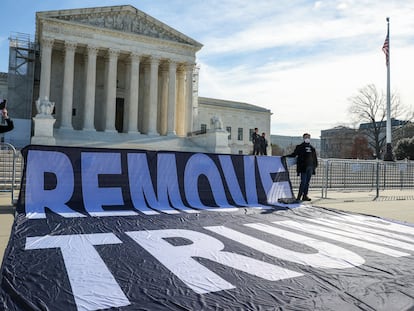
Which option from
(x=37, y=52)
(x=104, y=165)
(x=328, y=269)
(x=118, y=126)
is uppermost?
(x=37, y=52)

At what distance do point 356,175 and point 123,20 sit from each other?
27.0 metres

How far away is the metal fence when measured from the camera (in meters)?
14.3

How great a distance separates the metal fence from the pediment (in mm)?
24224

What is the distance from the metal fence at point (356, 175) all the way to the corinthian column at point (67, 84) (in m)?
22.9

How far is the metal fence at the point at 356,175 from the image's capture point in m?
14.3

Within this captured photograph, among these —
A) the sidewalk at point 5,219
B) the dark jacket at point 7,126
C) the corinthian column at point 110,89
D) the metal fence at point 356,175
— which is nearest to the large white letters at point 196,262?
the sidewalk at point 5,219

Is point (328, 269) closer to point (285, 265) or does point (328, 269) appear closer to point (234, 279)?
point (285, 265)

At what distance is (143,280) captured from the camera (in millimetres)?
3289

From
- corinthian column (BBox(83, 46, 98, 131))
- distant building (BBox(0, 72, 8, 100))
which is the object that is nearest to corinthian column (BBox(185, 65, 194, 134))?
corinthian column (BBox(83, 46, 98, 131))

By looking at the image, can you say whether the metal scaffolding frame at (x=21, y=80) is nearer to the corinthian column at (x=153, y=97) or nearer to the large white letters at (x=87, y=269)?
the corinthian column at (x=153, y=97)

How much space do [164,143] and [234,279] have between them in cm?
2910

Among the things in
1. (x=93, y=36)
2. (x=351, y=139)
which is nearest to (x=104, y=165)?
(x=93, y=36)

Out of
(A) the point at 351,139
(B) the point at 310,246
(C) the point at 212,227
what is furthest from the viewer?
(A) the point at 351,139

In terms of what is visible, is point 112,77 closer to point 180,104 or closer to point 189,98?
point 189,98
